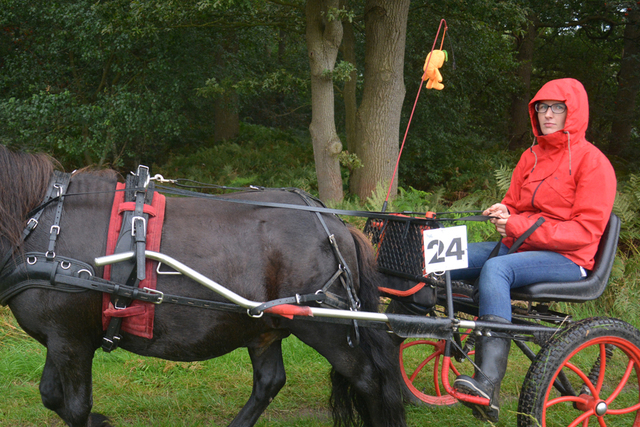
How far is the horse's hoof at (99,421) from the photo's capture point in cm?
319

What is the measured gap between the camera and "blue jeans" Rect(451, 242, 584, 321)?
9.53ft

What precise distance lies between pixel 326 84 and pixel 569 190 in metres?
4.91

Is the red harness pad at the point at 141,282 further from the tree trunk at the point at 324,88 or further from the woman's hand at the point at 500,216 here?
the tree trunk at the point at 324,88

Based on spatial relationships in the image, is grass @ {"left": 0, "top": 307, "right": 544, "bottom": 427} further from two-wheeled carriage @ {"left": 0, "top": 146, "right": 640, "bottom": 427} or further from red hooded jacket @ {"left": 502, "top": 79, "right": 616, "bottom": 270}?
red hooded jacket @ {"left": 502, "top": 79, "right": 616, "bottom": 270}

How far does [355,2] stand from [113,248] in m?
7.89


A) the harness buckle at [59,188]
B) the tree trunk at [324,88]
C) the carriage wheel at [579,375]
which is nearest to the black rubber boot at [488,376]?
the carriage wheel at [579,375]

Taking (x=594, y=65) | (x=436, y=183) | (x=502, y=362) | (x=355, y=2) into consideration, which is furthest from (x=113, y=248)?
(x=594, y=65)

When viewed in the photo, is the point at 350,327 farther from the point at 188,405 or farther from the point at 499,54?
the point at 499,54

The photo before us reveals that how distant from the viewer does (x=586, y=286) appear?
294 centimetres

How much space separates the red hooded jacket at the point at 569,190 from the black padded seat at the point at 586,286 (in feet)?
0.24

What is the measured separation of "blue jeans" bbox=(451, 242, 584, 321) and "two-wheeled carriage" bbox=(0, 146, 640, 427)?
80 mm

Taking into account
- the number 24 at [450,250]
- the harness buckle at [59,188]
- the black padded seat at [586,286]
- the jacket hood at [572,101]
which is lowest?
the black padded seat at [586,286]

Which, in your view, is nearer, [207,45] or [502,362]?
[502,362]

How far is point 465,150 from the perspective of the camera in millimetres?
10906
